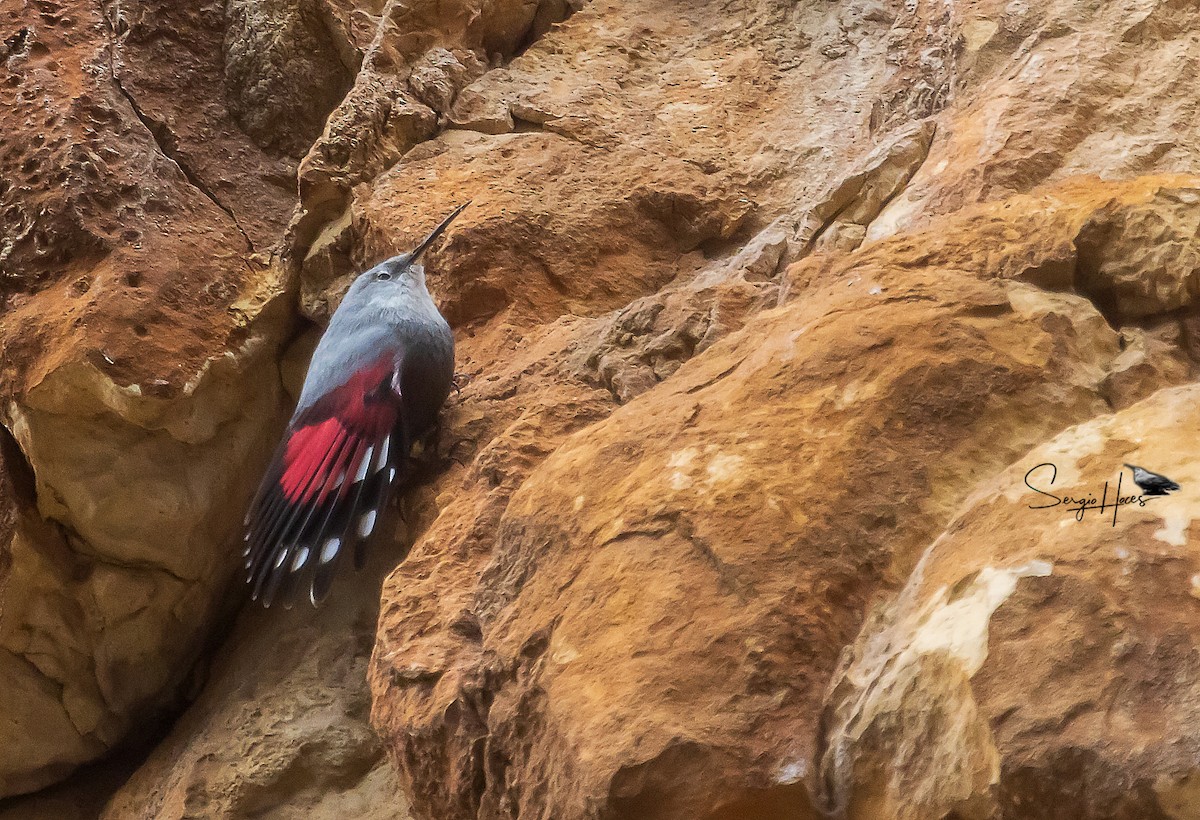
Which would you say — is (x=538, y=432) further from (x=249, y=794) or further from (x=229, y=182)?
(x=229, y=182)

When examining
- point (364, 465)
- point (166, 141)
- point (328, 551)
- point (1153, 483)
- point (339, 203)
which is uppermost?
point (166, 141)

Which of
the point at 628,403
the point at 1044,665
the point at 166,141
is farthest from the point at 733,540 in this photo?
the point at 166,141

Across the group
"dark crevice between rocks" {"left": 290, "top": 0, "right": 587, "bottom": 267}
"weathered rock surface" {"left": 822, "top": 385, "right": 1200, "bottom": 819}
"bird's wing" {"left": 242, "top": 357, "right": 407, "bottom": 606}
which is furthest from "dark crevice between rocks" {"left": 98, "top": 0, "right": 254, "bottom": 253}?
"weathered rock surface" {"left": 822, "top": 385, "right": 1200, "bottom": 819}

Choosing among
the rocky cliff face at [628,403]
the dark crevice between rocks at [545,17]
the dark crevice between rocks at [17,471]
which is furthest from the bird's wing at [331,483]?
the dark crevice between rocks at [545,17]

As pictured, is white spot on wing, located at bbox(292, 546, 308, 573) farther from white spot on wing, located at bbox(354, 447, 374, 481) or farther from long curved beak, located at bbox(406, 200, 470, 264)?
long curved beak, located at bbox(406, 200, 470, 264)

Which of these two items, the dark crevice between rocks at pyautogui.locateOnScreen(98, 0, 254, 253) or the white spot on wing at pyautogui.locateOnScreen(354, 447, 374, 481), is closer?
the white spot on wing at pyautogui.locateOnScreen(354, 447, 374, 481)

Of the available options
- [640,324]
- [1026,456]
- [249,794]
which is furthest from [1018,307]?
[249,794]

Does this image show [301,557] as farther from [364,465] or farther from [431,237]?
[431,237]
